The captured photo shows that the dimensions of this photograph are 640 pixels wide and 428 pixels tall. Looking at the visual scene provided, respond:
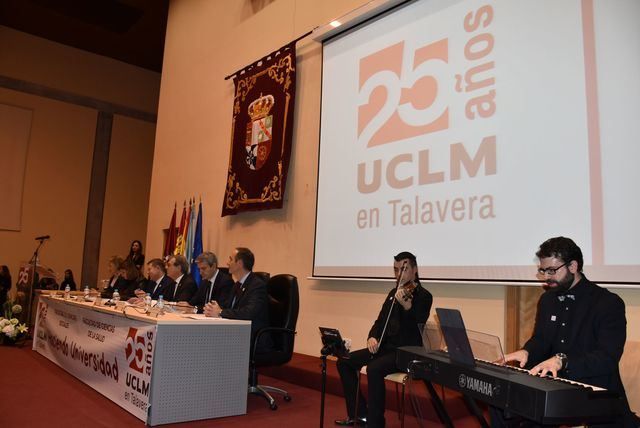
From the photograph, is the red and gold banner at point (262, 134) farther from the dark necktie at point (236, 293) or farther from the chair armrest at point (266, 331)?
the chair armrest at point (266, 331)

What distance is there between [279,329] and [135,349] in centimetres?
104

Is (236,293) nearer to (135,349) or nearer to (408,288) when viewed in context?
(135,349)

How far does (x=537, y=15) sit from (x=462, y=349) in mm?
2961

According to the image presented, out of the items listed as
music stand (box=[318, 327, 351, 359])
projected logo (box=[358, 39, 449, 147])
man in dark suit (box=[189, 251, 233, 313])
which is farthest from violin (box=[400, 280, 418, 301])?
man in dark suit (box=[189, 251, 233, 313])

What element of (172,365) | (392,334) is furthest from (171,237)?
(392,334)

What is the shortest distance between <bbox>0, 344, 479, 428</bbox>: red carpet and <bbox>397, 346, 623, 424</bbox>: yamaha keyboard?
1.87 meters

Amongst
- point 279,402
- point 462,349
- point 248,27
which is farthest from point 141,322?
point 248,27

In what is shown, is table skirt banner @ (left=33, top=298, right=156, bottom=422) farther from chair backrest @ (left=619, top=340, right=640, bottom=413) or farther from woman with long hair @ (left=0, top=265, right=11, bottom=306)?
woman with long hair @ (left=0, top=265, right=11, bottom=306)

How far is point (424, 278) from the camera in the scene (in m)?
4.45

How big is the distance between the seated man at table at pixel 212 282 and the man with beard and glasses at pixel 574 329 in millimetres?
2913

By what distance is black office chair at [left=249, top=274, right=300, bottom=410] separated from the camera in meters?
3.98

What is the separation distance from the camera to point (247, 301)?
402cm

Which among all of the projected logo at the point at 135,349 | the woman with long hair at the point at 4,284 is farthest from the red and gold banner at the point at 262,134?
the woman with long hair at the point at 4,284

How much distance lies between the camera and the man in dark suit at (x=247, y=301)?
12.9 ft
